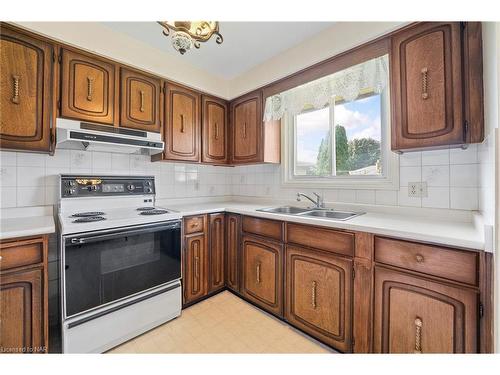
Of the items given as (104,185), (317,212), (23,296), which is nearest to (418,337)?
(317,212)

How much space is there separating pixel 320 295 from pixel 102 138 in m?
1.94

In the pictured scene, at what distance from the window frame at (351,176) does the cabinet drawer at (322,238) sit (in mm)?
657

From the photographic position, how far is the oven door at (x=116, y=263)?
1320 mm

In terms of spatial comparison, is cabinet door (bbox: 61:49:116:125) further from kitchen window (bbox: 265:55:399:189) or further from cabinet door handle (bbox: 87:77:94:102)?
kitchen window (bbox: 265:55:399:189)

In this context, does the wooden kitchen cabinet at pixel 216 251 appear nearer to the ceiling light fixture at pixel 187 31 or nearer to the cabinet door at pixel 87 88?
the cabinet door at pixel 87 88

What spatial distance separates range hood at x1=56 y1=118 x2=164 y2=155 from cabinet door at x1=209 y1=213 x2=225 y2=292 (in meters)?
0.85

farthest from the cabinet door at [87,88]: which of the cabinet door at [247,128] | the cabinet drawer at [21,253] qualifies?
the cabinet door at [247,128]

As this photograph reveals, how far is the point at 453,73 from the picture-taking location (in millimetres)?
1162

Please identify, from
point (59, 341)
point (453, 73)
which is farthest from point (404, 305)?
point (59, 341)

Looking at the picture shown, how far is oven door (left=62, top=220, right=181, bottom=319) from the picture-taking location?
52.0 inches

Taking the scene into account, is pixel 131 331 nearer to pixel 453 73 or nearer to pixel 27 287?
pixel 27 287

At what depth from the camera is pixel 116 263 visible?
149 cm

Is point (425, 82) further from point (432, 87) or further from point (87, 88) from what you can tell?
point (87, 88)

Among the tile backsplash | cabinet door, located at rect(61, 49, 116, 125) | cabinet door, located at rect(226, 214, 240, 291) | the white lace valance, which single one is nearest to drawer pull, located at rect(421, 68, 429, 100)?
the white lace valance
